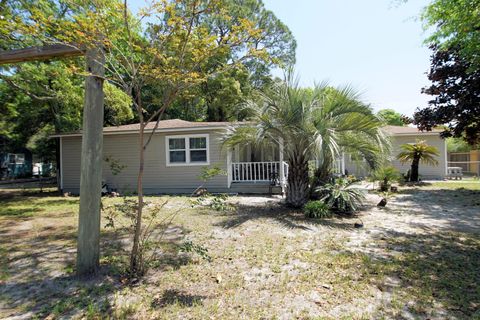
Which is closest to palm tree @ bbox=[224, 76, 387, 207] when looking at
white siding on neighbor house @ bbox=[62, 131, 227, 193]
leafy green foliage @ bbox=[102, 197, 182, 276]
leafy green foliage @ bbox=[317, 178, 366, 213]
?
leafy green foliage @ bbox=[317, 178, 366, 213]

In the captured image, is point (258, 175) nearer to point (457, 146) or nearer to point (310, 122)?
point (310, 122)

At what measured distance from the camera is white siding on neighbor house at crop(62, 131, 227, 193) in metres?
11.6

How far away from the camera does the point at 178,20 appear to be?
3.32 metres

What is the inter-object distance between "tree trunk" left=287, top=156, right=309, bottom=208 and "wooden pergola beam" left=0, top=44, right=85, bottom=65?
5.66 meters

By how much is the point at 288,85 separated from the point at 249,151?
8027mm

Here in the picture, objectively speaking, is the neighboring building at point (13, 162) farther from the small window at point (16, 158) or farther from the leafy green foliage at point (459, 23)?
the leafy green foliage at point (459, 23)

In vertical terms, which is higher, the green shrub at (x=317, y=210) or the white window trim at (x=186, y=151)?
the white window trim at (x=186, y=151)

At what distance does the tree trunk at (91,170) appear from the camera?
3.31 meters

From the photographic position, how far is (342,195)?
282 inches

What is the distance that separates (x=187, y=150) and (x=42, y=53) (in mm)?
7815

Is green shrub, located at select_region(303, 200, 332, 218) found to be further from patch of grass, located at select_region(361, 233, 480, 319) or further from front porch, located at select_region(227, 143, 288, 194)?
front porch, located at select_region(227, 143, 288, 194)

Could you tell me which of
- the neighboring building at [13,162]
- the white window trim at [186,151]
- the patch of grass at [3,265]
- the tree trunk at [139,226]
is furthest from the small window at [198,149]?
the neighboring building at [13,162]

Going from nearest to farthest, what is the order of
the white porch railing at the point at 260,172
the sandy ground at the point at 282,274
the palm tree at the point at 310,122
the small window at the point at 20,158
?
the sandy ground at the point at 282,274, the palm tree at the point at 310,122, the white porch railing at the point at 260,172, the small window at the point at 20,158

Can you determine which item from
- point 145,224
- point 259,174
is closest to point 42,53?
point 145,224
